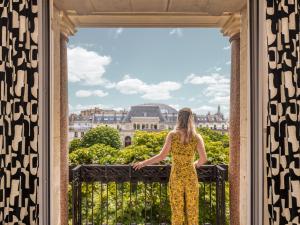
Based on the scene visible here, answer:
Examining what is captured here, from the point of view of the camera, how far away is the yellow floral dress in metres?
3.29

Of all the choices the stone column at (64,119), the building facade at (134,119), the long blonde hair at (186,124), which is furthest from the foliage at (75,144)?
the long blonde hair at (186,124)

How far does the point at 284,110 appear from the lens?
2.00m

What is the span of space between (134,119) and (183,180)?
2472mm

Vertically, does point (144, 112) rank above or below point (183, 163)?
above

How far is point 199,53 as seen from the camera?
7.08m

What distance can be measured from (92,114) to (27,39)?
3669mm

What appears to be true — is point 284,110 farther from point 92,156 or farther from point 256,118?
point 92,156

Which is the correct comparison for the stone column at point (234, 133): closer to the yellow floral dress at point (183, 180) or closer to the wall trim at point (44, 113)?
the yellow floral dress at point (183, 180)

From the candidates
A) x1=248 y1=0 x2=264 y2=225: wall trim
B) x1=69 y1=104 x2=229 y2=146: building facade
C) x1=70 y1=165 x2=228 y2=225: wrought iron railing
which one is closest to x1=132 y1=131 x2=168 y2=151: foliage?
x1=69 y1=104 x2=229 y2=146: building facade

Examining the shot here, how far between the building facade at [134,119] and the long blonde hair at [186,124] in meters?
1.73

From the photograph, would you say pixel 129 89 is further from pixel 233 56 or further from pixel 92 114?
pixel 233 56

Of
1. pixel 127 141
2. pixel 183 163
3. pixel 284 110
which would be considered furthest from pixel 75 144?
pixel 284 110

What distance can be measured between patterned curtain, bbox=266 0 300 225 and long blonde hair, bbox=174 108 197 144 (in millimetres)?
1301

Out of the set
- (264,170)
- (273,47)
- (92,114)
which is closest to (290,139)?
(264,170)
